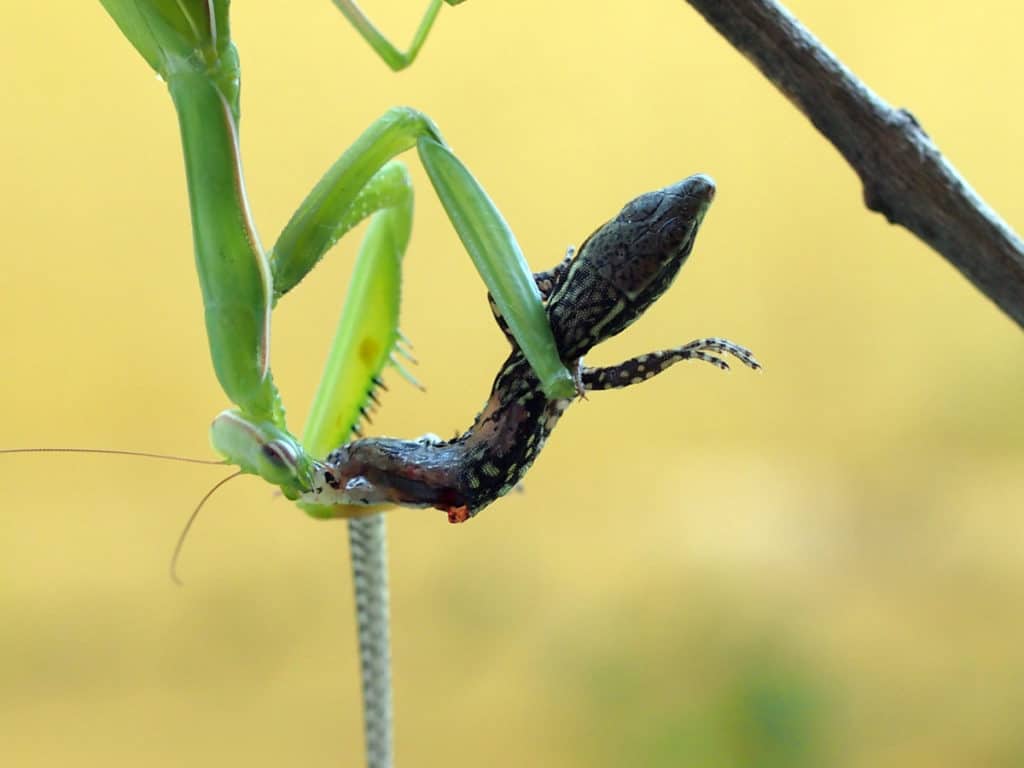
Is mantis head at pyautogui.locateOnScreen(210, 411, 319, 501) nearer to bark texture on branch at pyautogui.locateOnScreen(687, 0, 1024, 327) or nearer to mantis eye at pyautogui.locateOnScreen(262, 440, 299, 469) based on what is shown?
mantis eye at pyautogui.locateOnScreen(262, 440, 299, 469)

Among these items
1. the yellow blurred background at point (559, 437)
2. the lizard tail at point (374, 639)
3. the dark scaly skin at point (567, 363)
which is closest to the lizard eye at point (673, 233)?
the dark scaly skin at point (567, 363)

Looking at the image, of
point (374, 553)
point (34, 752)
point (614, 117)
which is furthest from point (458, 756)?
point (614, 117)

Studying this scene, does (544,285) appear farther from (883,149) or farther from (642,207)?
(883,149)

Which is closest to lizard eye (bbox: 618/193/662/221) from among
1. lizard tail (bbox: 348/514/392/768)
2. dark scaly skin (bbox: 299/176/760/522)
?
dark scaly skin (bbox: 299/176/760/522)

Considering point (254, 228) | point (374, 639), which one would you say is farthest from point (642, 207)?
point (374, 639)

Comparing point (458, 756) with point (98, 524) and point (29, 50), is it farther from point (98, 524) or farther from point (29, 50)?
point (29, 50)

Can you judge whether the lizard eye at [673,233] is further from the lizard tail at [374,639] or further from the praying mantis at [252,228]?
the lizard tail at [374,639]
